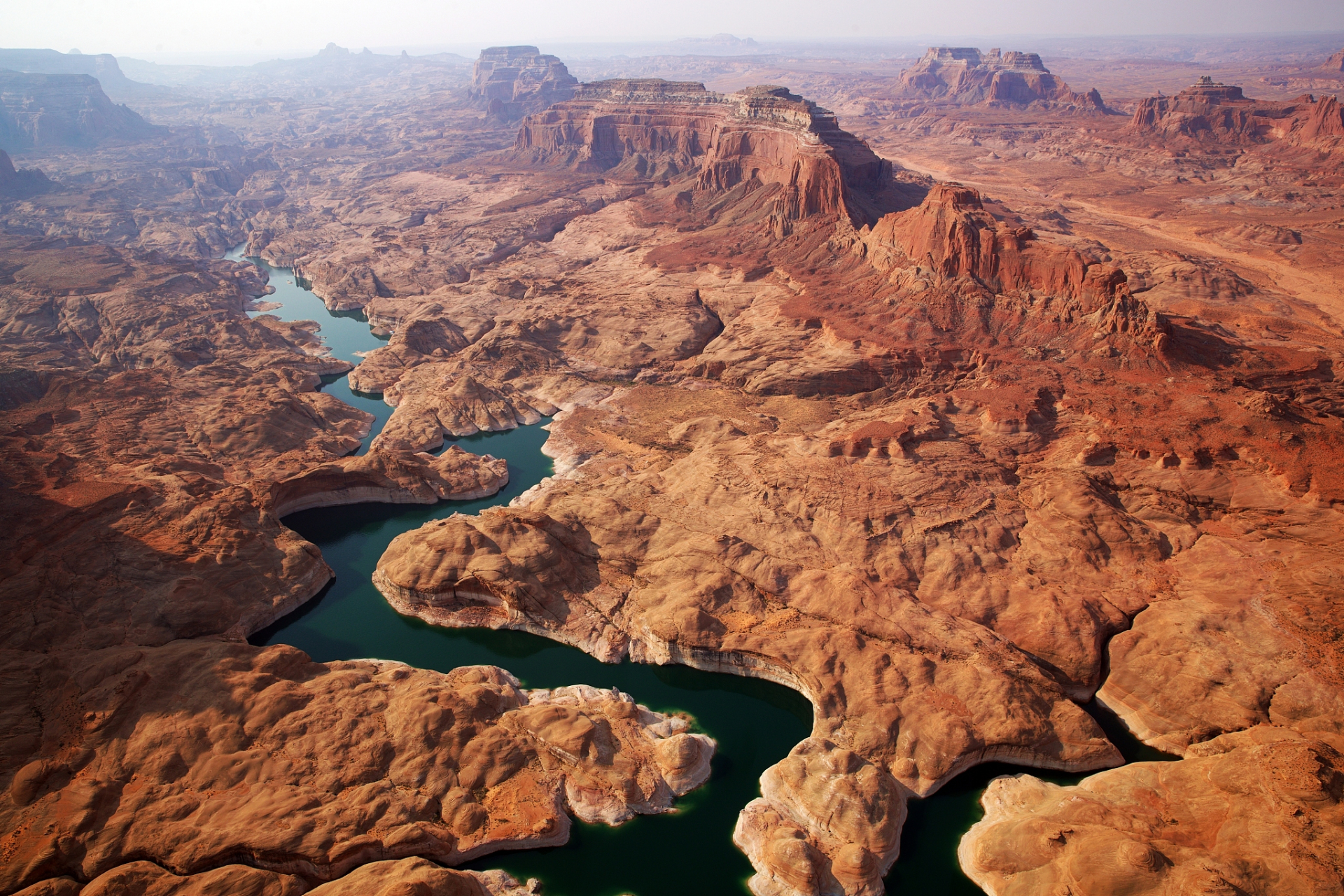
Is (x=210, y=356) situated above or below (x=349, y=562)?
above

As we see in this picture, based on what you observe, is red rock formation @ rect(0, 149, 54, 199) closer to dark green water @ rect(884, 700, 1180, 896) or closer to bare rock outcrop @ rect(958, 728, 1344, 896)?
dark green water @ rect(884, 700, 1180, 896)

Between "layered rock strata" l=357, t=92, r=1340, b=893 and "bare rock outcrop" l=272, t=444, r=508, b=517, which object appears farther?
"bare rock outcrop" l=272, t=444, r=508, b=517

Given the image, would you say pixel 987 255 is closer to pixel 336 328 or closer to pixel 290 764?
pixel 290 764

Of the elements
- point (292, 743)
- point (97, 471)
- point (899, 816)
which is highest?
point (97, 471)

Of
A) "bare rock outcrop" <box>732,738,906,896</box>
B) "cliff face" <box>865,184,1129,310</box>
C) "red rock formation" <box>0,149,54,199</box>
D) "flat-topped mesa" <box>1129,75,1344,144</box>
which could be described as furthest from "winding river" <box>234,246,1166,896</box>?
"flat-topped mesa" <box>1129,75,1344,144</box>

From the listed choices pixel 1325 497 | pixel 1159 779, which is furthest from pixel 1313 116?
pixel 1159 779

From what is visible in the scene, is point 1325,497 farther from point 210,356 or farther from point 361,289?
point 361,289

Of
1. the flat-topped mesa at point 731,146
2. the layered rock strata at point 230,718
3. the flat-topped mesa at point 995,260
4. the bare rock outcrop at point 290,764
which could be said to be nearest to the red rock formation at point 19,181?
the flat-topped mesa at point 731,146
